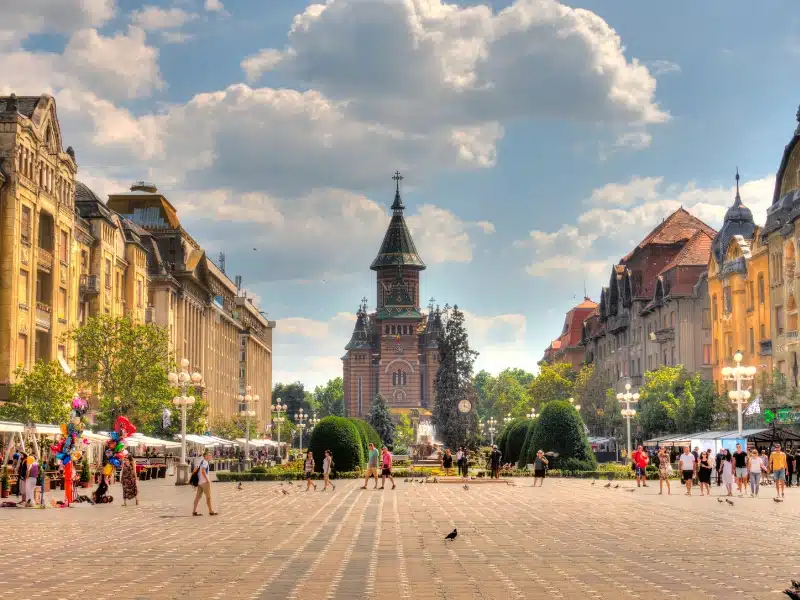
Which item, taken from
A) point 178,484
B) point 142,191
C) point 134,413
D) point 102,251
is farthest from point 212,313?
point 178,484

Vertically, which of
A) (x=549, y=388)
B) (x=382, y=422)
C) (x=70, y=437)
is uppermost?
(x=549, y=388)

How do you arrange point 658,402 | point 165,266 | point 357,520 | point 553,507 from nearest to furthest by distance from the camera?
point 357,520 → point 553,507 → point 658,402 → point 165,266

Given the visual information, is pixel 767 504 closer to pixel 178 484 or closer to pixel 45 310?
pixel 178 484

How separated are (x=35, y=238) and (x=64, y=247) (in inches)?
257

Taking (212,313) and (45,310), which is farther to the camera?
(212,313)

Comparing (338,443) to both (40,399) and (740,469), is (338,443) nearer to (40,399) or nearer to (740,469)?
(40,399)

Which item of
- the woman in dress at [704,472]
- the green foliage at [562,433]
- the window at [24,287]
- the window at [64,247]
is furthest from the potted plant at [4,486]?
the window at [64,247]

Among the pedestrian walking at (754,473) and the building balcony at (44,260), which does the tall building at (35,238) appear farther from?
the pedestrian walking at (754,473)

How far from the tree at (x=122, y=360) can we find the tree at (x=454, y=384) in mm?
52499

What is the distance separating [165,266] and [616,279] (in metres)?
41.0

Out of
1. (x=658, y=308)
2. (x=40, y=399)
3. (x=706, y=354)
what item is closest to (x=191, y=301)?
(x=658, y=308)

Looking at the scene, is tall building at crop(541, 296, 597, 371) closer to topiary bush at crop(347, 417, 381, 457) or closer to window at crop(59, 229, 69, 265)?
topiary bush at crop(347, 417, 381, 457)

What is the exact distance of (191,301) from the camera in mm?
110312

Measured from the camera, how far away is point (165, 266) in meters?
104
